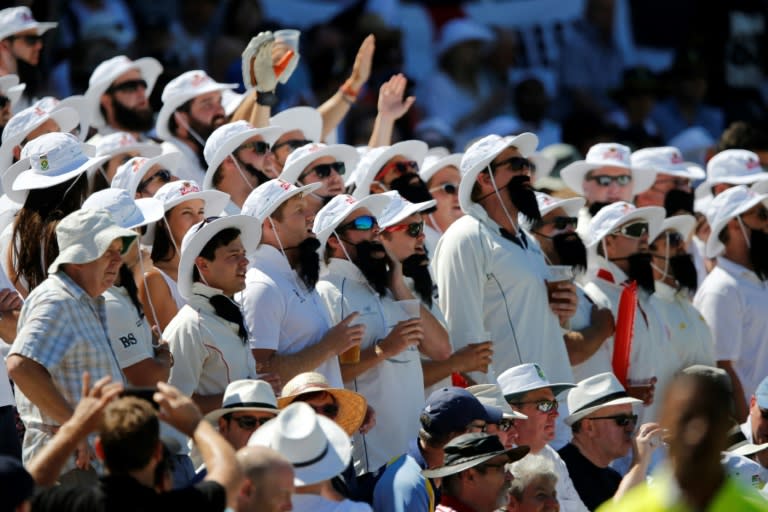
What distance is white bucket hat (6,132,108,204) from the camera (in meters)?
7.87

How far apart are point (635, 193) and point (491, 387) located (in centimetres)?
383

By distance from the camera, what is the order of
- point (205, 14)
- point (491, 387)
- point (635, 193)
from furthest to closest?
point (205, 14), point (635, 193), point (491, 387)

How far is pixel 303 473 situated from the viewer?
6.21 metres

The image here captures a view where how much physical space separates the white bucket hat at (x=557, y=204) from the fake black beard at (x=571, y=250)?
0.59 feet

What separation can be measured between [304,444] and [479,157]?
3467 mm

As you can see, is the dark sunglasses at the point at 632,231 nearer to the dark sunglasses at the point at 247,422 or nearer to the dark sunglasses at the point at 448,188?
the dark sunglasses at the point at 448,188

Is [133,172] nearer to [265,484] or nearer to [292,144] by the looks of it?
[292,144]

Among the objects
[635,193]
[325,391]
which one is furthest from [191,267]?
[635,193]

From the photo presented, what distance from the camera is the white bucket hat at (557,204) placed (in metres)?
9.87

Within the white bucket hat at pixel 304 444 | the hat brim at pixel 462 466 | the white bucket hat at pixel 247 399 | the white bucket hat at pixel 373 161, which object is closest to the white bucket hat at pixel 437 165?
the white bucket hat at pixel 373 161

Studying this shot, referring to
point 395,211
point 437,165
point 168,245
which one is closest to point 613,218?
point 437,165

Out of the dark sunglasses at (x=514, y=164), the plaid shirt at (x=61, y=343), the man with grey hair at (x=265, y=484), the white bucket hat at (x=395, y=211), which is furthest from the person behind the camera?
the dark sunglasses at (x=514, y=164)

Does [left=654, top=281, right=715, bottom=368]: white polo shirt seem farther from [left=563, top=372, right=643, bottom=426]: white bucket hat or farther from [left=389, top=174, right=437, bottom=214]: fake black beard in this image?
[left=389, top=174, right=437, bottom=214]: fake black beard

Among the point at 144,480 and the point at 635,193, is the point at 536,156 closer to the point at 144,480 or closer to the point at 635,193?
the point at 635,193
